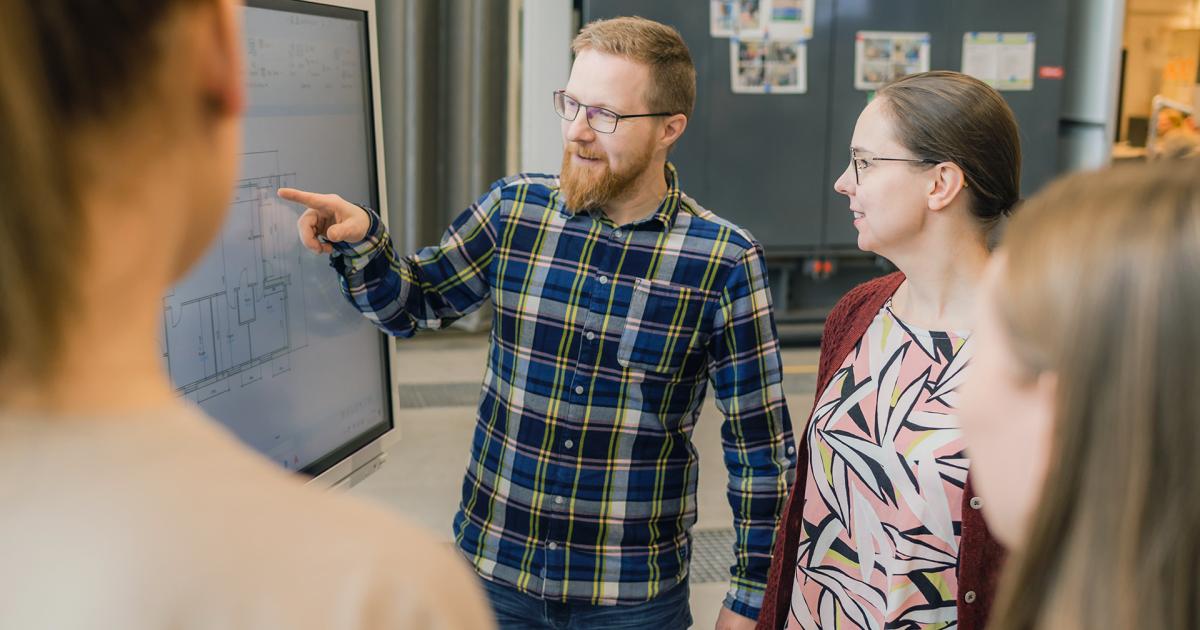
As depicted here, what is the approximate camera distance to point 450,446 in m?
3.98

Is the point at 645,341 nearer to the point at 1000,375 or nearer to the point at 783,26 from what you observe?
the point at 1000,375

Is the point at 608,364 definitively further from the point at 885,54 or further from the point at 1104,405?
the point at 885,54

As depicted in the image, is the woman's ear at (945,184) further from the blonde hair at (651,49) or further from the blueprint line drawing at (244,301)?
the blueprint line drawing at (244,301)

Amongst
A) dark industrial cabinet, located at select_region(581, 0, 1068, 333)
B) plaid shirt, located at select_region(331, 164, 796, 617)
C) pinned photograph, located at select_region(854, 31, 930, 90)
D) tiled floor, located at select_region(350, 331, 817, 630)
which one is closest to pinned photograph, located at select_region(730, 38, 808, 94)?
dark industrial cabinet, located at select_region(581, 0, 1068, 333)

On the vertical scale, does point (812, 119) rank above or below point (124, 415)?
above

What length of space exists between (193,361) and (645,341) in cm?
74

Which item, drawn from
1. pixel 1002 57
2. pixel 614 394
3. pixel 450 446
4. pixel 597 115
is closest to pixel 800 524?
pixel 614 394

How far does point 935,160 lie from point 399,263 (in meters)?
0.85

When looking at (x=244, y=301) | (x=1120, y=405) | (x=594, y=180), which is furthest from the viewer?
(x=594, y=180)

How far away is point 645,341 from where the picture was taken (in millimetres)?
1748

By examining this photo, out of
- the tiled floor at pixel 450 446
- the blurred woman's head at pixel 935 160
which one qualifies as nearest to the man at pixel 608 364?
the blurred woman's head at pixel 935 160

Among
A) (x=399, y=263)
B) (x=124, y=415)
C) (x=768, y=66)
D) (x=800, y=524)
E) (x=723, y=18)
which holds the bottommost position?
(x=800, y=524)

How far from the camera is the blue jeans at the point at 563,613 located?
1.76m

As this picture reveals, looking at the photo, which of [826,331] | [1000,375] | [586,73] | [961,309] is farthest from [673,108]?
[1000,375]
